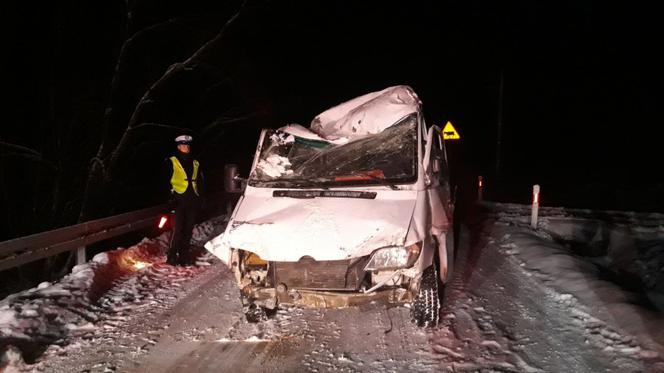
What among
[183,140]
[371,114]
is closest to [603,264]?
[371,114]

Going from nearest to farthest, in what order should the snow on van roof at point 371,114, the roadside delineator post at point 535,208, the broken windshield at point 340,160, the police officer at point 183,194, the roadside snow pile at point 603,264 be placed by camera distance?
the roadside snow pile at point 603,264 < the broken windshield at point 340,160 < the snow on van roof at point 371,114 < the police officer at point 183,194 < the roadside delineator post at point 535,208

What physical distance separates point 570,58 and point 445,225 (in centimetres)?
4162

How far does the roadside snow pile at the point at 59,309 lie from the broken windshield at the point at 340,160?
2487mm

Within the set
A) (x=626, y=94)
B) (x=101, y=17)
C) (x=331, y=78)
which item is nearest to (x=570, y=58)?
(x=626, y=94)

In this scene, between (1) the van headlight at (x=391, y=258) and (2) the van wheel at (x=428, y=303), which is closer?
(1) the van headlight at (x=391, y=258)

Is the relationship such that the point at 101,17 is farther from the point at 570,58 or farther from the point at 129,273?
the point at 570,58

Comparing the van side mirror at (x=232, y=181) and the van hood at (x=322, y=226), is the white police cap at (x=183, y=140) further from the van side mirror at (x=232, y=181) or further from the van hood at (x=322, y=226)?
the van hood at (x=322, y=226)

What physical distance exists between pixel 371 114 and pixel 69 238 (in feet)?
15.4

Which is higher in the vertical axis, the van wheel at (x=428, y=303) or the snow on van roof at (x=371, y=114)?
the snow on van roof at (x=371, y=114)

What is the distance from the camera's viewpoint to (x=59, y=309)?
562 cm

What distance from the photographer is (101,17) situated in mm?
14570

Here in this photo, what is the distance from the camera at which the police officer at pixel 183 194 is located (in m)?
7.69

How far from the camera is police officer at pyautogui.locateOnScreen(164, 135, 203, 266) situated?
7.69 metres

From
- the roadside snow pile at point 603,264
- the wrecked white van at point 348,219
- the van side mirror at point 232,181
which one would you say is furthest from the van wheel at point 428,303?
the van side mirror at point 232,181
